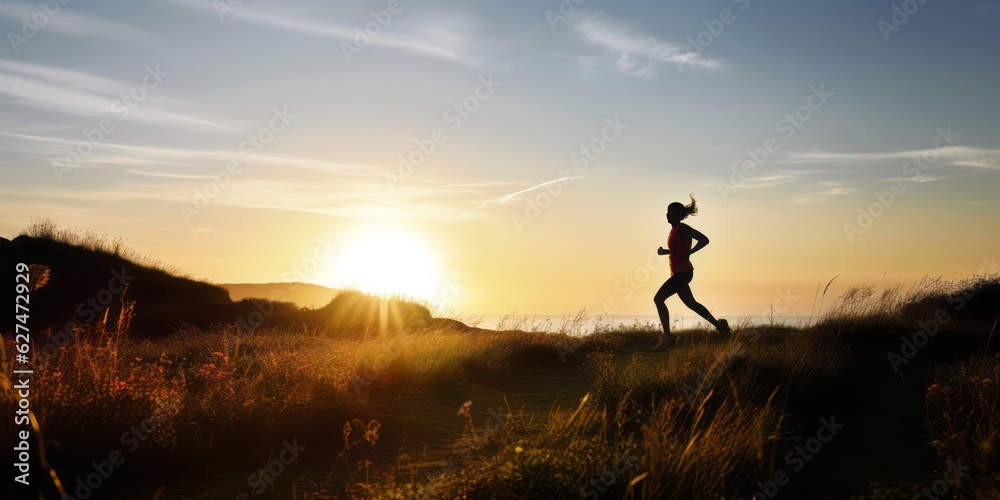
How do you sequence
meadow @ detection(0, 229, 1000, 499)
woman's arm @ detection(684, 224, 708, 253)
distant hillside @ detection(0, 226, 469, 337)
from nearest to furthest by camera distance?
meadow @ detection(0, 229, 1000, 499) < woman's arm @ detection(684, 224, 708, 253) < distant hillside @ detection(0, 226, 469, 337)

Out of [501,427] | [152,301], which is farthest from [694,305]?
[152,301]

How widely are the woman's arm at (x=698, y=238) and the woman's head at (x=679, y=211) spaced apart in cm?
32

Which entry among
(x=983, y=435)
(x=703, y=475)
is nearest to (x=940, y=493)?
(x=983, y=435)

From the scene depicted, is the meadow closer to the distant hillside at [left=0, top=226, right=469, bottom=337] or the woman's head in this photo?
the woman's head

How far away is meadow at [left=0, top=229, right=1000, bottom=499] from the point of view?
4.56 m

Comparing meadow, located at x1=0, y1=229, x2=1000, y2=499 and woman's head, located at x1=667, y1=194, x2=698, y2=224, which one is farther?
woman's head, located at x1=667, y1=194, x2=698, y2=224

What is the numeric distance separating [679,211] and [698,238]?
66 centimetres

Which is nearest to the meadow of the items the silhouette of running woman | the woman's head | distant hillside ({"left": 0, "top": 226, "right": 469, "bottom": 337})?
the silhouette of running woman

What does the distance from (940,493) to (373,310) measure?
16.5 meters

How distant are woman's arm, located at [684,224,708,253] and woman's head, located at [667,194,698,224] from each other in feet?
1.07

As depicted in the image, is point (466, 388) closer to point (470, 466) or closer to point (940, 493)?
point (470, 466)

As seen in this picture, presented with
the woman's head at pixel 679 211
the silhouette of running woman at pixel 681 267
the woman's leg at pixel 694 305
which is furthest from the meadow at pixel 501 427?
the woman's head at pixel 679 211

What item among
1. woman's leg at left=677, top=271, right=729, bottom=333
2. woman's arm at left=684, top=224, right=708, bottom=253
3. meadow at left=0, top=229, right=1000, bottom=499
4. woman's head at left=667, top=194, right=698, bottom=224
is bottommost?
meadow at left=0, top=229, right=1000, bottom=499

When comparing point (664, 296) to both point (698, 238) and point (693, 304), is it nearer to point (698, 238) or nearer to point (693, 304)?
point (693, 304)
